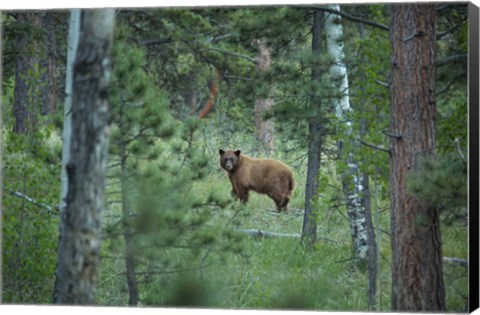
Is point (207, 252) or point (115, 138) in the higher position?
point (115, 138)

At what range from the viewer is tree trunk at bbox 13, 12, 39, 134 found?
8.22m

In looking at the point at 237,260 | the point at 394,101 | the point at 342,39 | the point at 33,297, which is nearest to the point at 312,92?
the point at 342,39

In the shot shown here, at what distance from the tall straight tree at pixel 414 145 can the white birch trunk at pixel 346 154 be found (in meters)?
0.55

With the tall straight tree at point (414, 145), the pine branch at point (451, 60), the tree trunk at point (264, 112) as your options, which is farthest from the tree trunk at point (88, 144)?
the pine branch at point (451, 60)

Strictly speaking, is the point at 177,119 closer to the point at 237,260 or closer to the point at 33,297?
the point at 237,260

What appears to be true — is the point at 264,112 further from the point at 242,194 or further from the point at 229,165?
the point at 242,194

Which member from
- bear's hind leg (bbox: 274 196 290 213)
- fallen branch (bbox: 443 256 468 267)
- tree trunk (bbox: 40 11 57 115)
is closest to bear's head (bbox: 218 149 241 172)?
bear's hind leg (bbox: 274 196 290 213)

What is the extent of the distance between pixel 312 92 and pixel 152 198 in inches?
66.9

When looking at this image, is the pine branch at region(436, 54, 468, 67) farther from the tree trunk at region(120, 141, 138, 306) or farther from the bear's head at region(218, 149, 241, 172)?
the tree trunk at region(120, 141, 138, 306)

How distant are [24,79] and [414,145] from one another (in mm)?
3463

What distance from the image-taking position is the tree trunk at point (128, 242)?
765 centimetres

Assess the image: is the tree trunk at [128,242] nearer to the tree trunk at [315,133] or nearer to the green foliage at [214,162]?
the green foliage at [214,162]

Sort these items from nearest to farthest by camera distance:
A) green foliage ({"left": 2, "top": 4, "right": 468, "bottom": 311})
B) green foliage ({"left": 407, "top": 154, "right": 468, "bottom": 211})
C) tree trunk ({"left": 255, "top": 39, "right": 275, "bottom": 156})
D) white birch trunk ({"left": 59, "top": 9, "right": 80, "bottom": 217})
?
green foliage ({"left": 407, "top": 154, "right": 468, "bottom": 211}) → white birch trunk ({"left": 59, "top": 9, "right": 80, "bottom": 217}) → green foliage ({"left": 2, "top": 4, "right": 468, "bottom": 311}) → tree trunk ({"left": 255, "top": 39, "right": 275, "bottom": 156})

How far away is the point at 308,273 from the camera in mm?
7809
